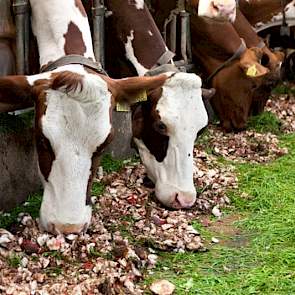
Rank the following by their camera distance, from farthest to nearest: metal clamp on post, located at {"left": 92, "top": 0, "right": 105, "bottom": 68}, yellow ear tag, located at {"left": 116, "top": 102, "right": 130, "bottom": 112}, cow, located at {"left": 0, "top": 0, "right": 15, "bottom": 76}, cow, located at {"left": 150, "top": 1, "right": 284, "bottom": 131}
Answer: cow, located at {"left": 150, "top": 1, "right": 284, "bottom": 131} < metal clamp on post, located at {"left": 92, "top": 0, "right": 105, "bottom": 68} < cow, located at {"left": 0, "top": 0, "right": 15, "bottom": 76} < yellow ear tag, located at {"left": 116, "top": 102, "right": 130, "bottom": 112}

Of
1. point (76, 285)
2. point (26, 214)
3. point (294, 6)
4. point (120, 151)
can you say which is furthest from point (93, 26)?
point (294, 6)

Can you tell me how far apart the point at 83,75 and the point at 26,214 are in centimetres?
97

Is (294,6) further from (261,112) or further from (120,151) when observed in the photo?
(120,151)

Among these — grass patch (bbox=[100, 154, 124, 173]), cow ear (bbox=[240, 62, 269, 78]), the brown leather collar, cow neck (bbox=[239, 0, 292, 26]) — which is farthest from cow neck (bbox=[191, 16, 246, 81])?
the brown leather collar

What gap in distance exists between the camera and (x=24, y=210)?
462 centimetres

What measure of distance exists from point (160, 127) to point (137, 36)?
3.05 ft

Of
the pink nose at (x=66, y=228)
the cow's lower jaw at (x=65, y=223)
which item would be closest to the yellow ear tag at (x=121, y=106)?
the cow's lower jaw at (x=65, y=223)

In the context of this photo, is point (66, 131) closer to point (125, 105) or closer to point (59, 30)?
point (125, 105)

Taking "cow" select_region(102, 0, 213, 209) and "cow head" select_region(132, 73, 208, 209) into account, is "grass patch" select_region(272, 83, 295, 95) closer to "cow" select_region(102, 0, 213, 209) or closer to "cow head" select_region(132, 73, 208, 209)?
"cow" select_region(102, 0, 213, 209)

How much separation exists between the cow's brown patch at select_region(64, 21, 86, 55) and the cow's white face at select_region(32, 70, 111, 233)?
585mm

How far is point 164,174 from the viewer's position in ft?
16.7

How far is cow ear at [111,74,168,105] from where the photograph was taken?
428cm

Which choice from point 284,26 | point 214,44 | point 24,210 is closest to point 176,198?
point 24,210

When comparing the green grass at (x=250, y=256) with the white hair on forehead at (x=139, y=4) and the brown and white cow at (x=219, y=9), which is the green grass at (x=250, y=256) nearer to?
the brown and white cow at (x=219, y=9)
